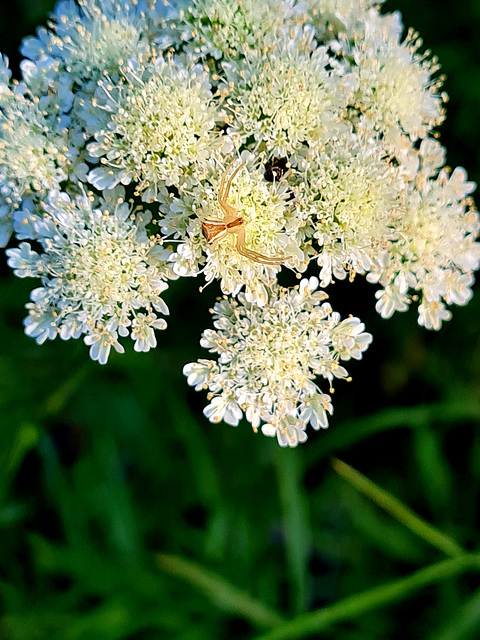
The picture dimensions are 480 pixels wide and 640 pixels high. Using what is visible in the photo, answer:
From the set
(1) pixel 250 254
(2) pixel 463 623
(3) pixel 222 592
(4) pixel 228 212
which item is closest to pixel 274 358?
(1) pixel 250 254

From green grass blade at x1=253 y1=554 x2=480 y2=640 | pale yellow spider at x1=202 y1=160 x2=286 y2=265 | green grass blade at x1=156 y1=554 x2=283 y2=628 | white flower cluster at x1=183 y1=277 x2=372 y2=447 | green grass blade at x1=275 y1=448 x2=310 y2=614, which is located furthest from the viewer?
green grass blade at x1=275 y1=448 x2=310 y2=614

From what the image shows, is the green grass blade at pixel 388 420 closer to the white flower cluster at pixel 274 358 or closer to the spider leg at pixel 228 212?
the white flower cluster at pixel 274 358

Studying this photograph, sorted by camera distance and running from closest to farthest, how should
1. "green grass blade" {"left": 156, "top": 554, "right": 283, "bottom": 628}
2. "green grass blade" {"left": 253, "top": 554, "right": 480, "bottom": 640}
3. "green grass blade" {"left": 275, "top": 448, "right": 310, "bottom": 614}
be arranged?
"green grass blade" {"left": 253, "top": 554, "right": 480, "bottom": 640} < "green grass blade" {"left": 156, "top": 554, "right": 283, "bottom": 628} < "green grass blade" {"left": 275, "top": 448, "right": 310, "bottom": 614}

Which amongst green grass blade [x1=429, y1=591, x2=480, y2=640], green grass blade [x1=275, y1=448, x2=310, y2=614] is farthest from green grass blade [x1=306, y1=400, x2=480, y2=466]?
green grass blade [x1=429, y1=591, x2=480, y2=640]

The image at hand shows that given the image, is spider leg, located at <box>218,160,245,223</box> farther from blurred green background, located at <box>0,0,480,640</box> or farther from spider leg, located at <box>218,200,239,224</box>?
blurred green background, located at <box>0,0,480,640</box>

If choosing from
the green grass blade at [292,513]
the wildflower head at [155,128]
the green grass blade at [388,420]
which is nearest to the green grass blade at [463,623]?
the green grass blade at [292,513]

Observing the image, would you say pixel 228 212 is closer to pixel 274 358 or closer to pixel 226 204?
pixel 226 204

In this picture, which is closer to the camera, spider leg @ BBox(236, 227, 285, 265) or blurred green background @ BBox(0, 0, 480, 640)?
spider leg @ BBox(236, 227, 285, 265)

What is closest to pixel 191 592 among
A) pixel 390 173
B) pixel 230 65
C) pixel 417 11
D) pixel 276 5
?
pixel 390 173
